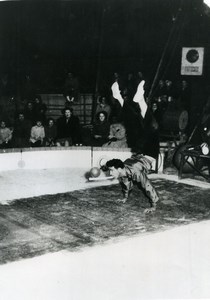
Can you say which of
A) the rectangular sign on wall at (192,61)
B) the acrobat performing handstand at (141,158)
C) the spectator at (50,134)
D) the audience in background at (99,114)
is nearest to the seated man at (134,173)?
the acrobat performing handstand at (141,158)

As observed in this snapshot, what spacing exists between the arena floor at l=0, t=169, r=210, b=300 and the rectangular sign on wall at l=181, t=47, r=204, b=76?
4.10 metres

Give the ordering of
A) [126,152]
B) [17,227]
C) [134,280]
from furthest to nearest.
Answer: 1. [126,152]
2. [17,227]
3. [134,280]

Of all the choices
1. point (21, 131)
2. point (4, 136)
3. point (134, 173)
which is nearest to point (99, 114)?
point (21, 131)

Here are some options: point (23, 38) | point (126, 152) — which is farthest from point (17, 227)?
point (23, 38)

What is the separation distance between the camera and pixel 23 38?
11414mm

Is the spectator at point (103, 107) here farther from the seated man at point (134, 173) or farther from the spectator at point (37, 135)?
the seated man at point (134, 173)

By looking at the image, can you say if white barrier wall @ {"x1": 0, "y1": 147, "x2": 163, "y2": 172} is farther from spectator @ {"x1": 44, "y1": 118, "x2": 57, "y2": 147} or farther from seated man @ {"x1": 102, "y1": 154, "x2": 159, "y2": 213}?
seated man @ {"x1": 102, "y1": 154, "x2": 159, "y2": 213}

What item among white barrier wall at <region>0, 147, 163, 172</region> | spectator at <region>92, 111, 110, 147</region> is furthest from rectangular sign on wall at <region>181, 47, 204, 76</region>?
white barrier wall at <region>0, 147, 163, 172</region>

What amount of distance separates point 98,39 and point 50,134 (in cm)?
343

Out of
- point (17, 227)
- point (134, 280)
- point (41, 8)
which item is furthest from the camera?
point (41, 8)

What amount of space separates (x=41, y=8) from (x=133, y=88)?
3116 mm

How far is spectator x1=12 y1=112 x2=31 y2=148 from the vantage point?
9.46 metres

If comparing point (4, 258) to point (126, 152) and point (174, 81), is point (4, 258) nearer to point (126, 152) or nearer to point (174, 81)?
point (126, 152)

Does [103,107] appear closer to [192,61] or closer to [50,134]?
[50,134]
